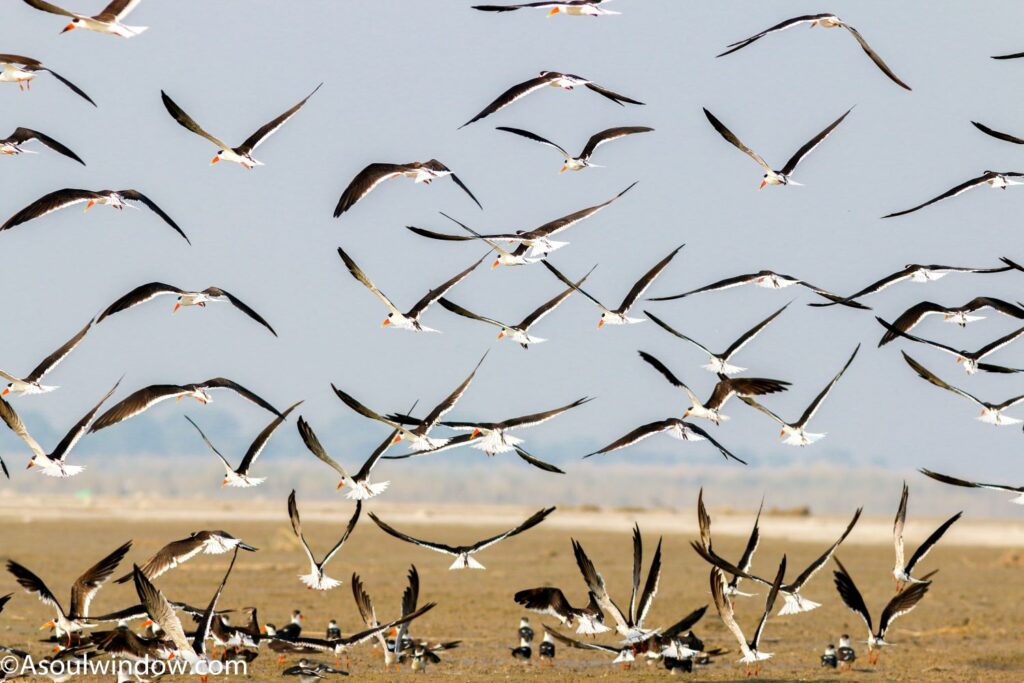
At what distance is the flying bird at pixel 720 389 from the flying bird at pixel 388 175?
4.01 m

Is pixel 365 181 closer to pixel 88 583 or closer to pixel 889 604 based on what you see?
pixel 88 583

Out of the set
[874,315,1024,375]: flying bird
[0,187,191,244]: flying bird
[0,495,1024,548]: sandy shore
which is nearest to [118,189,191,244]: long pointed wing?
[0,187,191,244]: flying bird

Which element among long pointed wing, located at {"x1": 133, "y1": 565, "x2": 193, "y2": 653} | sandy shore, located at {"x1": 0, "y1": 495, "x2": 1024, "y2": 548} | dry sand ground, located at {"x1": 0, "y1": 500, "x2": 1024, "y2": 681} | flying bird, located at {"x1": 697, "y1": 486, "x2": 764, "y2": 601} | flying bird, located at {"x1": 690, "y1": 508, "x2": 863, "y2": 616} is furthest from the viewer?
sandy shore, located at {"x1": 0, "y1": 495, "x2": 1024, "y2": 548}

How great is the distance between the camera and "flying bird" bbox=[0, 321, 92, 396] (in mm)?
20014

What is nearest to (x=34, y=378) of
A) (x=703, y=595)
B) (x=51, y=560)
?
(x=703, y=595)

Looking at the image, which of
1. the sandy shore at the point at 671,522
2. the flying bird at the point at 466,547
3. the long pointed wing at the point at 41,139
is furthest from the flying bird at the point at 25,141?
the sandy shore at the point at 671,522

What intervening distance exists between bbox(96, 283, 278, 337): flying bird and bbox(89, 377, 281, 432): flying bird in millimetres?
1095

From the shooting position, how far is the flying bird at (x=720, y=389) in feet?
68.5

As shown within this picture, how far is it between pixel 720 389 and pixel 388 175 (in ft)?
20.0

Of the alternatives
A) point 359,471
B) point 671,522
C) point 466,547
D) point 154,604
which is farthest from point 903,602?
point 671,522

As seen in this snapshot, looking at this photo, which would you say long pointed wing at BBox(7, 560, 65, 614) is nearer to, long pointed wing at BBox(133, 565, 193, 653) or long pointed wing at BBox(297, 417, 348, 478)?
long pointed wing at BBox(133, 565, 193, 653)

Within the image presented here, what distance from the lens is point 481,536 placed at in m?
64.8

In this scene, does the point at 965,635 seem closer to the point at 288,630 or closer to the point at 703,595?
the point at 703,595

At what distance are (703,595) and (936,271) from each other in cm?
1522
